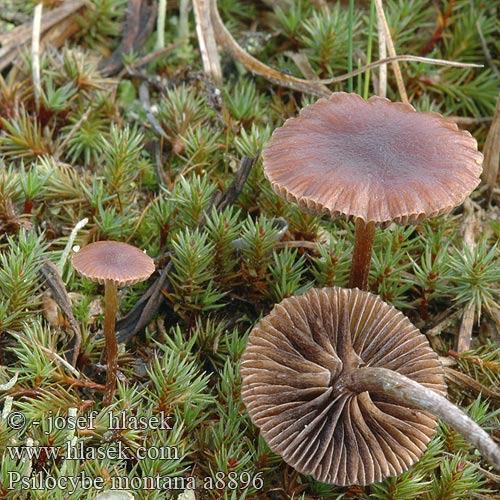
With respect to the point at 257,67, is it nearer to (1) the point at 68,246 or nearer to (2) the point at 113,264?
(1) the point at 68,246

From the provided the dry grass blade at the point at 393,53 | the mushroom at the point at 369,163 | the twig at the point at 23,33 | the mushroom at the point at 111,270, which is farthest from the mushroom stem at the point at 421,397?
the twig at the point at 23,33

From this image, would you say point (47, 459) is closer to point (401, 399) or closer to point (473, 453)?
point (401, 399)

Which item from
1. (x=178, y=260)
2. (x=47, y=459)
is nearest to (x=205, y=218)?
(x=178, y=260)

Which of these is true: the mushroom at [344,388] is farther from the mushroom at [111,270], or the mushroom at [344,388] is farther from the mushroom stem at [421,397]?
the mushroom at [111,270]

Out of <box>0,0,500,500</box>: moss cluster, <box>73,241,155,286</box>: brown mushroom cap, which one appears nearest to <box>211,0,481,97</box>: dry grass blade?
Answer: <box>0,0,500,500</box>: moss cluster

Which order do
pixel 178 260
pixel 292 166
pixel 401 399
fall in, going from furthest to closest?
1. pixel 178 260
2. pixel 292 166
3. pixel 401 399

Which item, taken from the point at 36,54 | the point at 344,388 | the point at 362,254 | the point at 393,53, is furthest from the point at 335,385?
the point at 36,54
